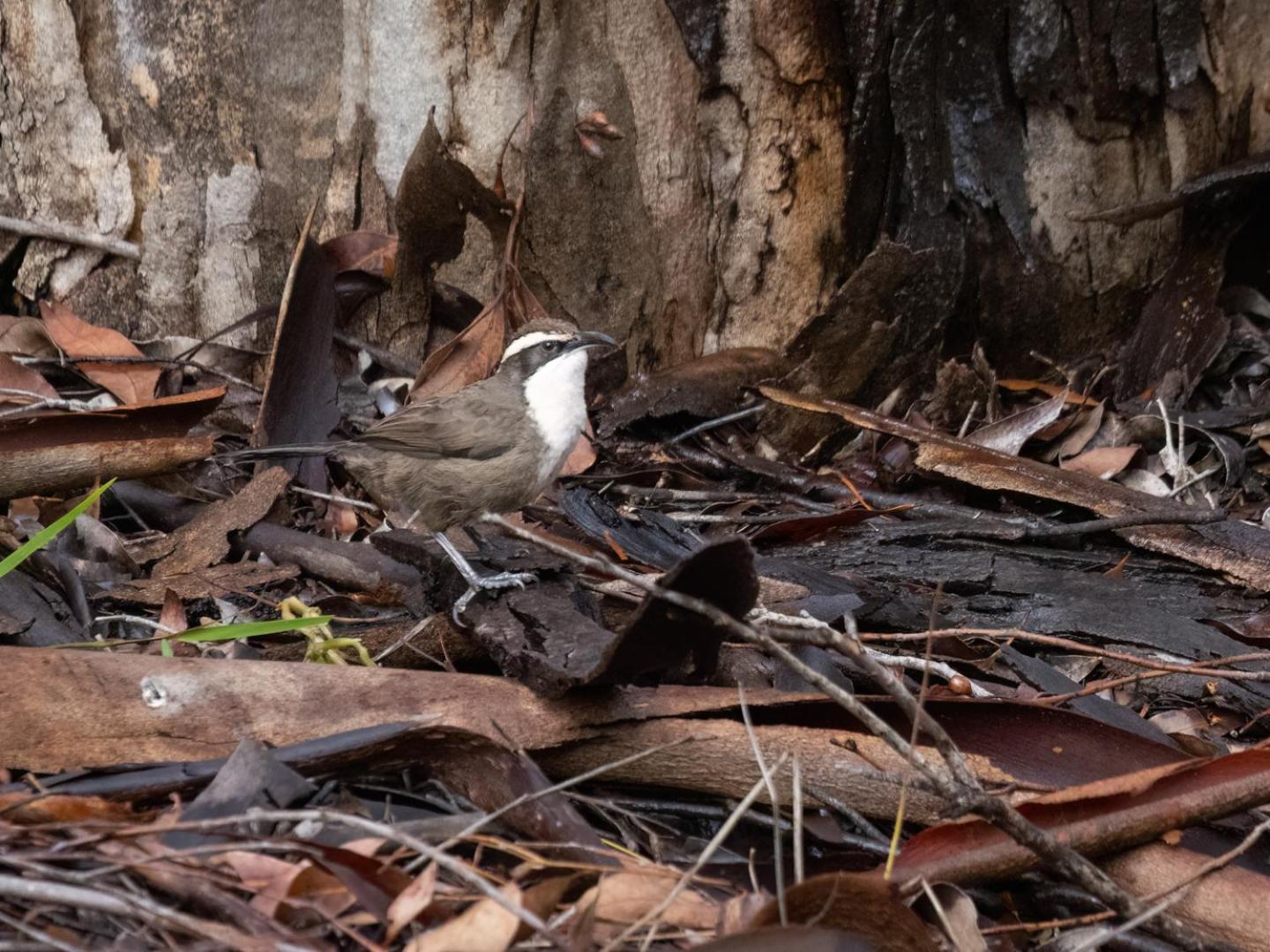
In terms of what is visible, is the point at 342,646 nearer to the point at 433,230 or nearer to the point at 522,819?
the point at 522,819

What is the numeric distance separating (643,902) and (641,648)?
58cm

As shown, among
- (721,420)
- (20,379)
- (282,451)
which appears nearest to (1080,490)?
(721,420)

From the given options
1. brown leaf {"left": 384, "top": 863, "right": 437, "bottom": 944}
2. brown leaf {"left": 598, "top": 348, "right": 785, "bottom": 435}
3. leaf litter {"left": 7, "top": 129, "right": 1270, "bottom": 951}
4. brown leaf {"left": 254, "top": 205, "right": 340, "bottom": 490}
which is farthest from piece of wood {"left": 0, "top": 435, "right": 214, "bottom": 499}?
brown leaf {"left": 384, "top": 863, "right": 437, "bottom": 944}

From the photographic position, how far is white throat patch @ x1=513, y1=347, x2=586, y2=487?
5332 mm

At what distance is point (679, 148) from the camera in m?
6.06

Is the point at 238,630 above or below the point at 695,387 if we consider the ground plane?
below

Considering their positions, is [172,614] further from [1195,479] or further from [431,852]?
[1195,479]

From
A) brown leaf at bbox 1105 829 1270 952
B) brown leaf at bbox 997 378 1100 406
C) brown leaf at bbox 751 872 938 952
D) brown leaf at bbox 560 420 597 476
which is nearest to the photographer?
brown leaf at bbox 751 872 938 952

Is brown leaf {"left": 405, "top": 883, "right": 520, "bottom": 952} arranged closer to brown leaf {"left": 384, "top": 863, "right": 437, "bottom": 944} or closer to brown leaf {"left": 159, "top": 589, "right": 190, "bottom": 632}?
brown leaf {"left": 384, "top": 863, "right": 437, "bottom": 944}

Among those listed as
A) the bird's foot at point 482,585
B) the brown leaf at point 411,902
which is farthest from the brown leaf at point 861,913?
the bird's foot at point 482,585

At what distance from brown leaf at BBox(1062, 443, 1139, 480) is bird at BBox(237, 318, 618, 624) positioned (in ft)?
6.53

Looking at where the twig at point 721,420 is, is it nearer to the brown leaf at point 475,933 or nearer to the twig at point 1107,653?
the twig at point 1107,653

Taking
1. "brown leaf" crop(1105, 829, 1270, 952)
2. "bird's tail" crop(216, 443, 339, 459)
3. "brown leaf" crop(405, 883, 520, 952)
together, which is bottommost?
"brown leaf" crop(1105, 829, 1270, 952)

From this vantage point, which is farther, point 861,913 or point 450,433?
point 450,433
